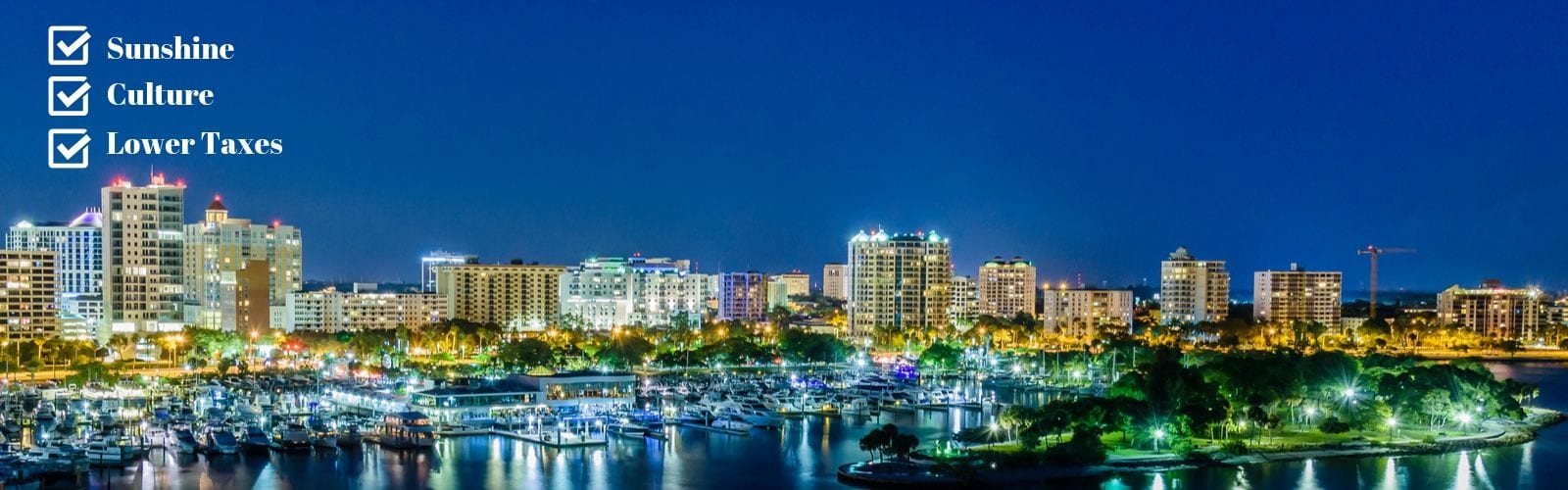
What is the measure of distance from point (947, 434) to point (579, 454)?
593 centimetres

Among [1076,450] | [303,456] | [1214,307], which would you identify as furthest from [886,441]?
[1214,307]

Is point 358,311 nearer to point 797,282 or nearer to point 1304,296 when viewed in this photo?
point 1304,296

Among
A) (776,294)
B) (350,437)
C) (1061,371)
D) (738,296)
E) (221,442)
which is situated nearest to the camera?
(221,442)

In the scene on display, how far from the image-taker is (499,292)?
58750 mm

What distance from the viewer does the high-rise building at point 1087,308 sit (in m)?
60.6

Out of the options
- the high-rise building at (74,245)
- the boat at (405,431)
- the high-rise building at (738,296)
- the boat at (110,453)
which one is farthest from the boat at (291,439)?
the high-rise building at (738,296)

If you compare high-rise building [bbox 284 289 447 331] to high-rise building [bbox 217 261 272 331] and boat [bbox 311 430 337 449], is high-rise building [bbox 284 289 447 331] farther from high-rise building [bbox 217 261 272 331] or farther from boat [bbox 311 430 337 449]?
boat [bbox 311 430 337 449]

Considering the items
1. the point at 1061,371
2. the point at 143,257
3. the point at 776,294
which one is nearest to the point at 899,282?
the point at 1061,371

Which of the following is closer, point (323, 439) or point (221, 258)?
point (323, 439)

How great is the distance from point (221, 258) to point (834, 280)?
56.6 metres

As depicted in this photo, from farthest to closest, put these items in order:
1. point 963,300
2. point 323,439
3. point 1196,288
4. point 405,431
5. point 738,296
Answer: point 738,296 < point 1196,288 < point 963,300 < point 405,431 < point 323,439

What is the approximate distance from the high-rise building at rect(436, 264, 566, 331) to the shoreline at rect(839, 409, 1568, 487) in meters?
39.4

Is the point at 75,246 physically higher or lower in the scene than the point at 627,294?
higher

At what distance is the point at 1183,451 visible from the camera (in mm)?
20734
